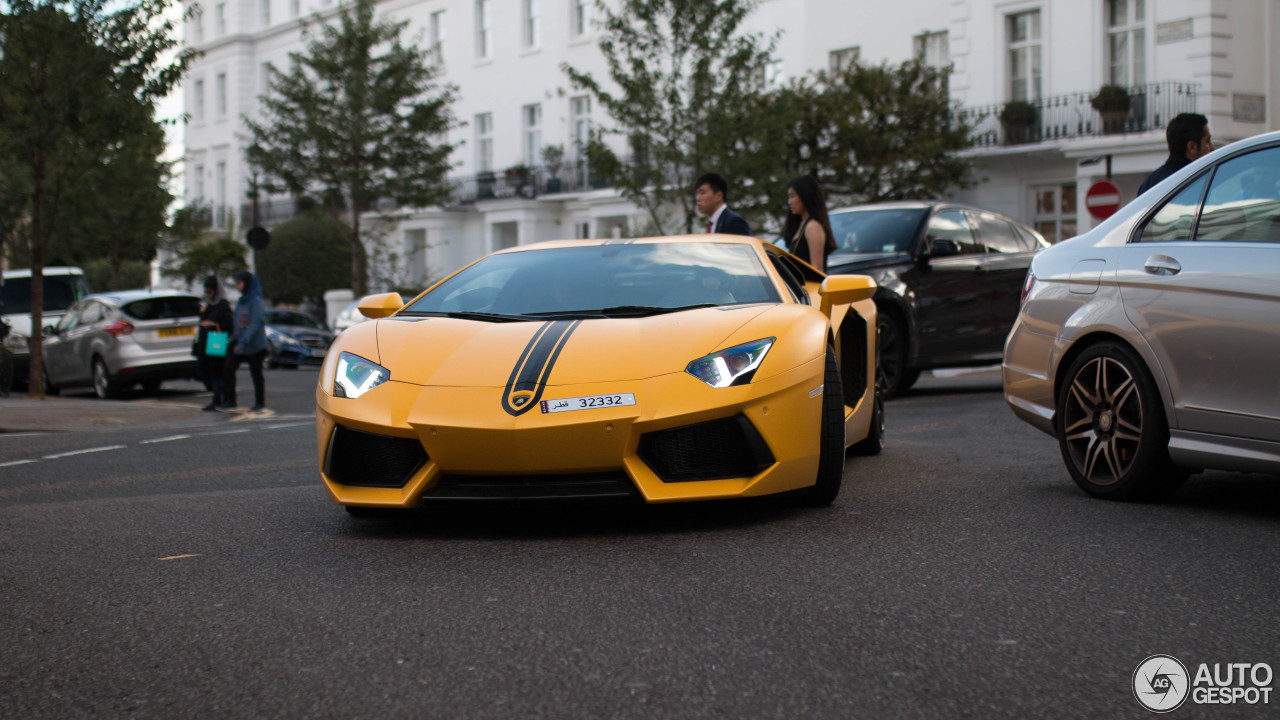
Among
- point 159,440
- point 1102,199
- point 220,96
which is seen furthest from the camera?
point 220,96

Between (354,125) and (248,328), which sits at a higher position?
(354,125)

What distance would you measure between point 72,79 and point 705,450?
14.1 meters

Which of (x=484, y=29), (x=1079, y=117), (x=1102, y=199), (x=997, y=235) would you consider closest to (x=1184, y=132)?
(x=997, y=235)

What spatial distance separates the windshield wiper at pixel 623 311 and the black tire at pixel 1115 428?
64.4 inches

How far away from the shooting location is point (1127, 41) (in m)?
27.7

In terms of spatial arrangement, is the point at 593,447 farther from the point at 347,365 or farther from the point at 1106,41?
the point at 1106,41

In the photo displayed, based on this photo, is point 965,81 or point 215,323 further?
point 965,81

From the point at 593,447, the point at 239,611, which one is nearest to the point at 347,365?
the point at 593,447

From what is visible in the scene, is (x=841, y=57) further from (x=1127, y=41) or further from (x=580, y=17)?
(x=580, y=17)

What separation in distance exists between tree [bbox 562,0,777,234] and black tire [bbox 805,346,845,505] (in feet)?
61.4

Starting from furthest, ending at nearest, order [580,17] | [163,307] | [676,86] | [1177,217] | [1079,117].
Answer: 1. [580,17]
2. [1079,117]
3. [676,86]
4. [163,307]
5. [1177,217]

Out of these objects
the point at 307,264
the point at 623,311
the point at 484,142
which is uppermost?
the point at 484,142

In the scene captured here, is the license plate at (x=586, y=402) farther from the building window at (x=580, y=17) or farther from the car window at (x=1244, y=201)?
the building window at (x=580, y=17)

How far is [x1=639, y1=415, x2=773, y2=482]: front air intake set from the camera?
190 inches
